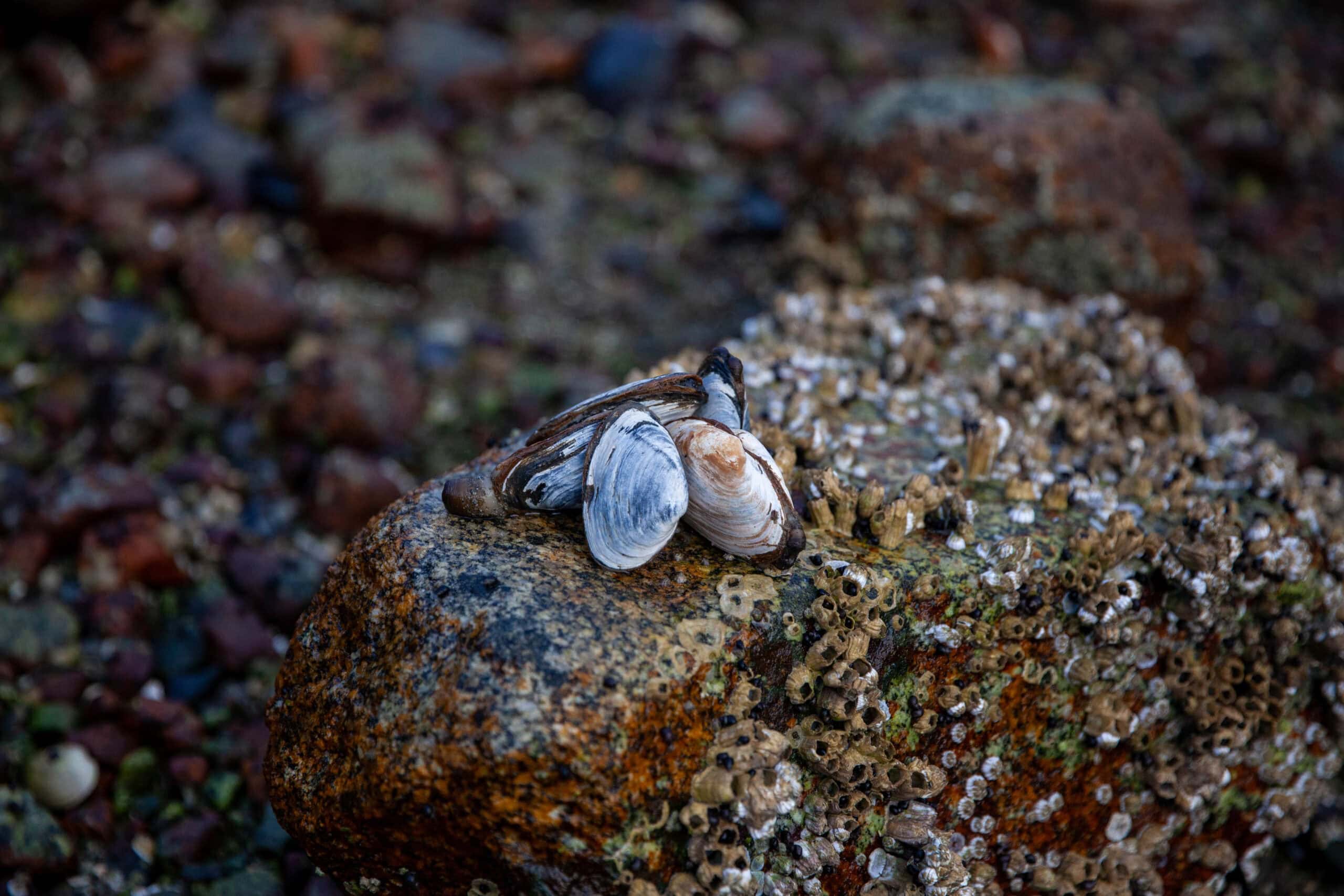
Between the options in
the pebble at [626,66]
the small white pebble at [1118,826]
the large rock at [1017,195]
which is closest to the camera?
the small white pebble at [1118,826]

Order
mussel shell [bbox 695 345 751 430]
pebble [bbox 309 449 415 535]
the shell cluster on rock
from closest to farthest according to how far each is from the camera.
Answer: the shell cluster on rock, mussel shell [bbox 695 345 751 430], pebble [bbox 309 449 415 535]

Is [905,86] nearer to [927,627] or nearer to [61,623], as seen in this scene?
[927,627]

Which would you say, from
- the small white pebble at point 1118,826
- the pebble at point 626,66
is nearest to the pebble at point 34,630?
the small white pebble at point 1118,826

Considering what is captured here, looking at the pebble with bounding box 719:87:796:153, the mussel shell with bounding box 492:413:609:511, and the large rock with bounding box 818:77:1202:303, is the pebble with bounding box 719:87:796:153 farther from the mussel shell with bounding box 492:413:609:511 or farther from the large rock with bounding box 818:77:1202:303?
the mussel shell with bounding box 492:413:609:511

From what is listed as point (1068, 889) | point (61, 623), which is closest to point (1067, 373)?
point (1068, 889)

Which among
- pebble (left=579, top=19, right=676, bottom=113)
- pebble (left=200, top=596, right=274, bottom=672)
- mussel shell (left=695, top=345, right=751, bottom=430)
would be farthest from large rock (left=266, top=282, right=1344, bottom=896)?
pebble (left=579, top=19, right=676, bottom=113)

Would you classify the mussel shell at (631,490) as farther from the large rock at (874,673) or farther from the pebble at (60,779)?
the pebble at (60,779)
